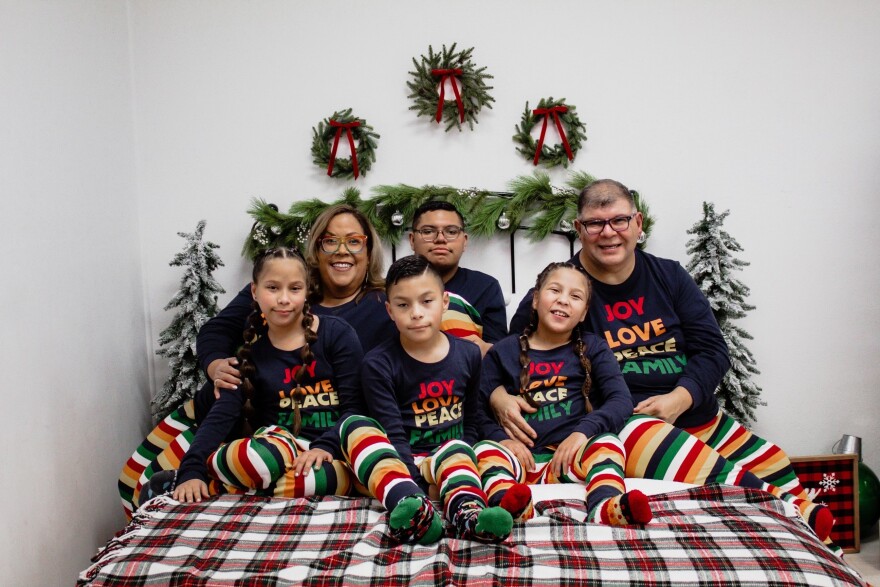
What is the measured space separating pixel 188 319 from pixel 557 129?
163 cm

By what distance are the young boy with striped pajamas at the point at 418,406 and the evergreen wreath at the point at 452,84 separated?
1.01 meters

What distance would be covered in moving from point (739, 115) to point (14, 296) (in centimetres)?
272

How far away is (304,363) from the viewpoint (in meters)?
2.24

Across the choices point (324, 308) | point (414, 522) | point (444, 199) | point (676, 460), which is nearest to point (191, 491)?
point (414, 522)

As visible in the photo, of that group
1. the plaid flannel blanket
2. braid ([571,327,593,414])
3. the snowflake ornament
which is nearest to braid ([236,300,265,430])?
the plaid flannel blanket

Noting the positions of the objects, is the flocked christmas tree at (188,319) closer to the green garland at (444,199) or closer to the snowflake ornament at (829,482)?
the green garland at (444,199)

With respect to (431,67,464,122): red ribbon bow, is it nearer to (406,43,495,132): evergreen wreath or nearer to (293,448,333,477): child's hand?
(406,43,495,132): evergreen wreath

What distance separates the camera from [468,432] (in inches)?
86.3

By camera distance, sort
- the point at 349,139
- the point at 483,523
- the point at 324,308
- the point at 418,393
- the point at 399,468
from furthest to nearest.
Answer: the point at 349,139, the point at 324,308, the point at 418,393, the point at 399,468, the point at 483,523

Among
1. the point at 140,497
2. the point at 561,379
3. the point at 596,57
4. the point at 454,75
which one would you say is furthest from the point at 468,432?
the point at 596,57

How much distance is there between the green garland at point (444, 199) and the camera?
2.94m

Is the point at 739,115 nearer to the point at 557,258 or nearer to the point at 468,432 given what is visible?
the point at 557,258

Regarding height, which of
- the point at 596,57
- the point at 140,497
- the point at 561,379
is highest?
the point at 596,57

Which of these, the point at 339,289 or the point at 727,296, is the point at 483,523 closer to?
the point at 339,289
